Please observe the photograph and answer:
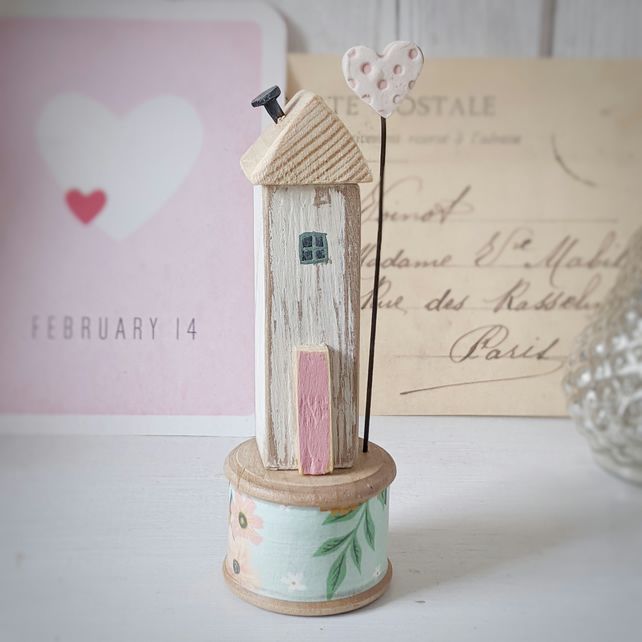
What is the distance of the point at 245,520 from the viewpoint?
1.96 ft

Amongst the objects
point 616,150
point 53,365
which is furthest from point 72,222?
point 616,150

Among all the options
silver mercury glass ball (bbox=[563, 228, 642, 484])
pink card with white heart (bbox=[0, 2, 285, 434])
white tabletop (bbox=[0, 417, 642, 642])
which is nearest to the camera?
white tabletop (bbox=[0, 417, 642, 642])

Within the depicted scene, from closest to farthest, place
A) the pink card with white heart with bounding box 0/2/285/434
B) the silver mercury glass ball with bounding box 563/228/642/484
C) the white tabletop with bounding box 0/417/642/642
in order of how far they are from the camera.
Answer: the white tabletop with bounding box 0/417/642/642
the silver mercury glass ball with bounding box 563/228/642/484
the pink card with white heart with bounding box 0/2/285/434

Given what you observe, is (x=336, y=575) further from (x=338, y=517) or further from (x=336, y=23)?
(x=336, y=23)

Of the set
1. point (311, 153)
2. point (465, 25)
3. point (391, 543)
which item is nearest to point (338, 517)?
point (391, 543)

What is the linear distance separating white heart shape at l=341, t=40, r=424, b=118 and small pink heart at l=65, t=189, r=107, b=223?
0.47 meters

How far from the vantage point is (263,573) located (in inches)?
23.2

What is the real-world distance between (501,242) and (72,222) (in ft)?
1.62

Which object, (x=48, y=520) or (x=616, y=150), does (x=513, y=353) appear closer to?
(x=616, y=150)

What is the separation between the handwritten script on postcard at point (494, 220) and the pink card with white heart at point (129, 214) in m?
0.14

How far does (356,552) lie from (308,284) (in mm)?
187

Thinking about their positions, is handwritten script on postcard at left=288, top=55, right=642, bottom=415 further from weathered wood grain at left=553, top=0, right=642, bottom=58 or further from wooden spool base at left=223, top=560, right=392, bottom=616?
wooden spool base at left=223, top=560, right=392, bottom=616

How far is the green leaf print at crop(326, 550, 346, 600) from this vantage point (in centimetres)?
58

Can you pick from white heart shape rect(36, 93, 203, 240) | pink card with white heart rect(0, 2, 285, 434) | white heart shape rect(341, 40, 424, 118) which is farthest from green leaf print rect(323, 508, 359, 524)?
white heart shape rect(36, 93, 203, 240)
